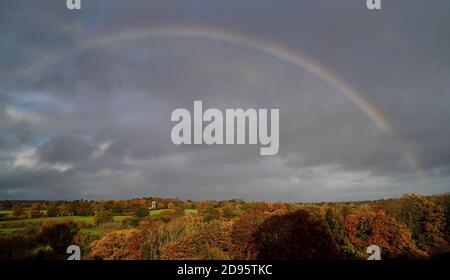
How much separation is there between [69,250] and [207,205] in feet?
29.7

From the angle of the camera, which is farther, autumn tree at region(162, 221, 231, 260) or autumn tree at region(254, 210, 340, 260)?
autumn tree at region(162, 221, 231, 260)

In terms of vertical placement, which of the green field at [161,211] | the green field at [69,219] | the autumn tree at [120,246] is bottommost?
the autumn tree at [120,246]

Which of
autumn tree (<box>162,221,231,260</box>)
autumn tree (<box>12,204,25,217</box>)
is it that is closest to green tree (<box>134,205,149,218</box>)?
autumn tree (<box>162,221,231,260</box>)

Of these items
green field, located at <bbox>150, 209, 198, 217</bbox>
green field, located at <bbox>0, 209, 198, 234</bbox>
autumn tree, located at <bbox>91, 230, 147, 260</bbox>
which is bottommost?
autumn tree, located at <bbox>91, 230, 147, 260</bbox>

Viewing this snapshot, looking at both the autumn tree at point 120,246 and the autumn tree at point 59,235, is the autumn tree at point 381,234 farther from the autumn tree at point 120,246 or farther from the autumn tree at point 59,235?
the autumn tree at point 59,235

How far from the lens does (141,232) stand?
85.8 feet

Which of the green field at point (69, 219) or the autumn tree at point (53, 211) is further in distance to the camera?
the autumn tree at point (53, 211)

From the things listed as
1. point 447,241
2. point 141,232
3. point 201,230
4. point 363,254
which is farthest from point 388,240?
point 141,232

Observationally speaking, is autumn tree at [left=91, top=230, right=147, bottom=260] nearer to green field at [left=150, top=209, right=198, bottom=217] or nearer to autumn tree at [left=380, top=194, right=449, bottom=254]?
green field at [left=150, top=209, right=198, bottom=217]

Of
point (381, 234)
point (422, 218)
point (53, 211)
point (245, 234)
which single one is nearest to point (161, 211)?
point (53, 211)

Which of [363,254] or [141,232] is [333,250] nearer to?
[363,254]

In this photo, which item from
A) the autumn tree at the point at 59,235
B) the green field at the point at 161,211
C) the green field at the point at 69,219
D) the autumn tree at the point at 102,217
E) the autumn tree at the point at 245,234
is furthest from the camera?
the green field at the point at 161,211

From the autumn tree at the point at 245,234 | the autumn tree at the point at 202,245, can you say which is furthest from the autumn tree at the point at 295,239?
the autumn tree at the point at 202,245

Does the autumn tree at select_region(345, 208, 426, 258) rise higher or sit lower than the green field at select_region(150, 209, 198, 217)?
lower
